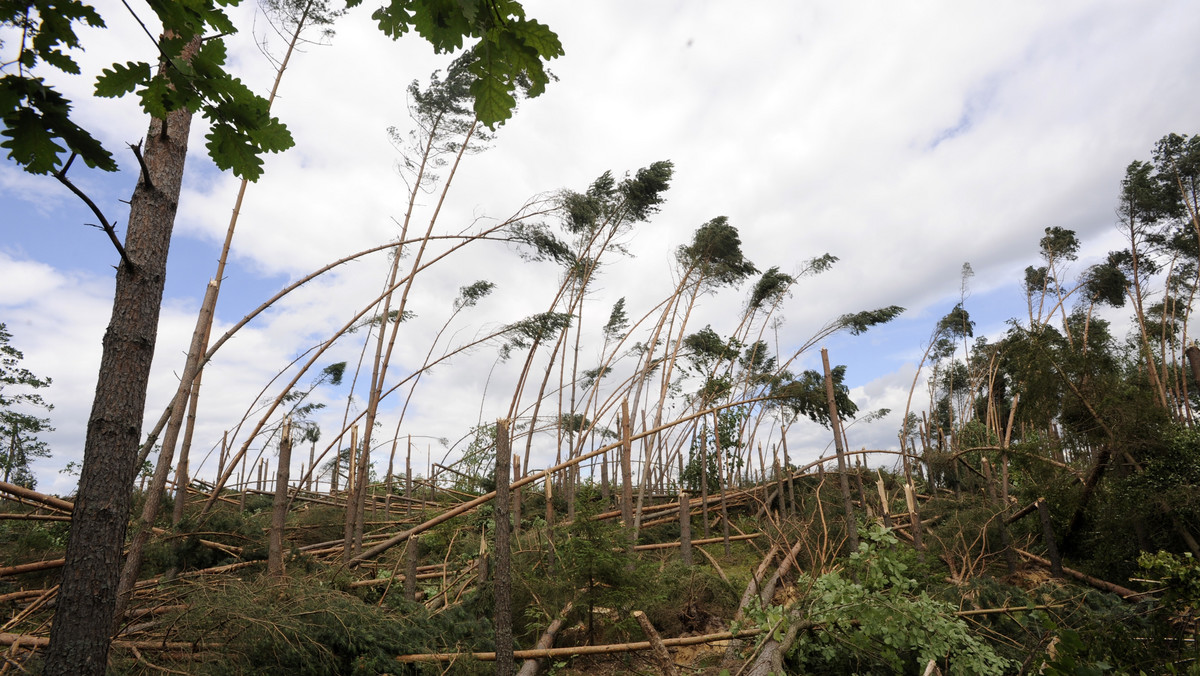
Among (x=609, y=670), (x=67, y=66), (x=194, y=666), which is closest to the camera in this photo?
(x=67, y=66)

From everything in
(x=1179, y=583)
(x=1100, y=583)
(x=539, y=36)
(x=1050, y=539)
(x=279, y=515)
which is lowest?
(x=1100, y=583)

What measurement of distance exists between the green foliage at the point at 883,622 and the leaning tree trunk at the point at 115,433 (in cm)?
433

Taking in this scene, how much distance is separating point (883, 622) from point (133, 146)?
5.18 meters

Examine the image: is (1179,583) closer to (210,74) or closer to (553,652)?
(553,652)

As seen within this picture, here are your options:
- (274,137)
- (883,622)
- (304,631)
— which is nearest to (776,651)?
(883,622)

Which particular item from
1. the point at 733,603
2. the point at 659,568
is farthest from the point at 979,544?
the point at 659,568

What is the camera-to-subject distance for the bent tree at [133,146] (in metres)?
1.29

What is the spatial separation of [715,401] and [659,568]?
8.85 metres

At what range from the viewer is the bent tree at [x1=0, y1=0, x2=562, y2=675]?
4.22 ft

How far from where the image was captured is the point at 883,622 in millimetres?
4426

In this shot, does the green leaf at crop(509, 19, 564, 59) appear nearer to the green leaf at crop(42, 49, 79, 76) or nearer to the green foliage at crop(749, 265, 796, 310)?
the green leaf at crop(42, 49, 79, 76)

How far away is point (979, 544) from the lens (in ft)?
31.4

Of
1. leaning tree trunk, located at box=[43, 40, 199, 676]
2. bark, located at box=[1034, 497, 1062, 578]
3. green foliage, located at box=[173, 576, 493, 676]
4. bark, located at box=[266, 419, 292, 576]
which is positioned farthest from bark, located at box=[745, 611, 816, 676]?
bark, located at box=[1034, 497, 1062, 578]

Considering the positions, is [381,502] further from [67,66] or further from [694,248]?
[67,66]
